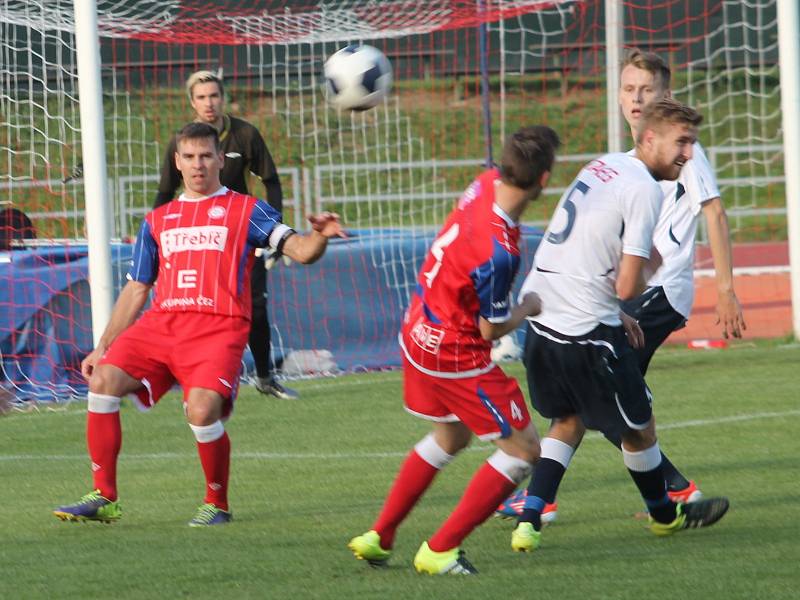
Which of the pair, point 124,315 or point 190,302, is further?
point 124,315

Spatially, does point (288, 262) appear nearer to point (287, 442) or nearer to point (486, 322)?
point (287, 442)

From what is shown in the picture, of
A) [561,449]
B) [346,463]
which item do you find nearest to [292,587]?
[561,449]

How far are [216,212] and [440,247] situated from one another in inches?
57.0

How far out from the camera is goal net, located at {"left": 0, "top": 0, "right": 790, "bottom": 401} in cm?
1045

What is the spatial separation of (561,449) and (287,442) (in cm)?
273

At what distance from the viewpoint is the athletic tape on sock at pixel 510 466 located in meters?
4.71

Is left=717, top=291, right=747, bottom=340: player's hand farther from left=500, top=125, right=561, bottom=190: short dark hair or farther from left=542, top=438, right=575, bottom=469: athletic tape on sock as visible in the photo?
left=500, top=125, right=561, bottom=190: short dark hair

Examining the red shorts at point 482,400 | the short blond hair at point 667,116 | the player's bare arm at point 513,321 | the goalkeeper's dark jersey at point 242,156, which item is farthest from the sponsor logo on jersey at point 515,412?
the goalkeeper's dark jersey at point 242,156

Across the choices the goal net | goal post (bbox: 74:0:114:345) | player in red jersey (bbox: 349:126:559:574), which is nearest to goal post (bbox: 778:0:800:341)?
the goal net

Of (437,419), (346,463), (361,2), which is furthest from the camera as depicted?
(361,2)

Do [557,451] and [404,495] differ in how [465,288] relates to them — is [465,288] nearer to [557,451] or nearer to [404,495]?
[404,495]

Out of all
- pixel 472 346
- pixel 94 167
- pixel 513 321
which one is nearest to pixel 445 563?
pixel 472 346

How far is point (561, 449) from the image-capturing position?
525 cm

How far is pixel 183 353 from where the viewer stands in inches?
225
